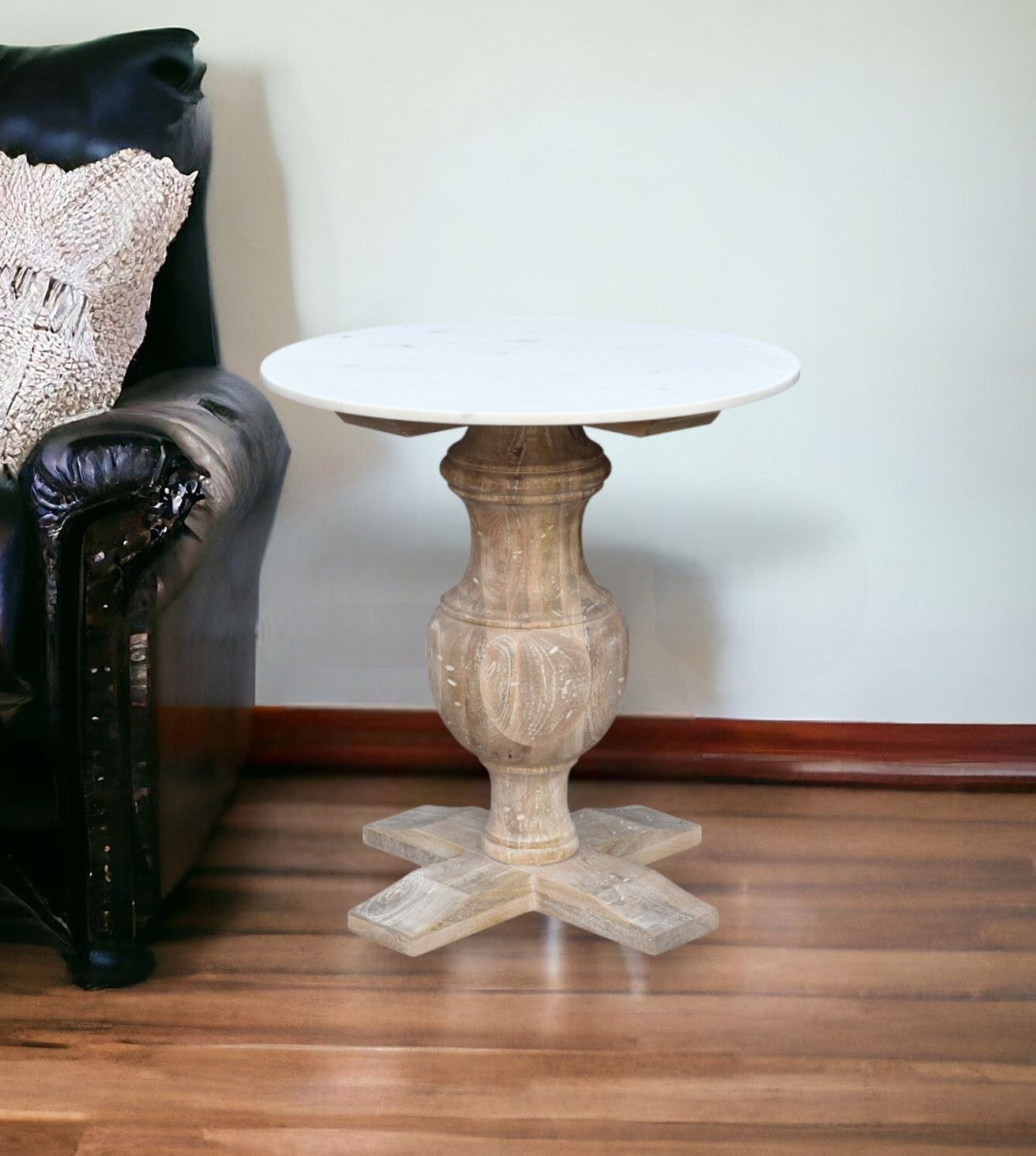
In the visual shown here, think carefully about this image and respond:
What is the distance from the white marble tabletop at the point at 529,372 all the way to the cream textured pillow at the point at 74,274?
247mm

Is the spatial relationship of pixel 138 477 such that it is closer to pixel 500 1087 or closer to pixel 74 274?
pixel 74 274

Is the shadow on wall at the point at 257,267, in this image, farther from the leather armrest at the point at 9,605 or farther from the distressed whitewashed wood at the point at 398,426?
the leather armrest at the point at 9,605

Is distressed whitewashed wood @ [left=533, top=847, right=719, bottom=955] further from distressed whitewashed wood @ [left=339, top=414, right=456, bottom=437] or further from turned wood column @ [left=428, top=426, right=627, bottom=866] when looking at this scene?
distressed whitewashed wood @ [left=339, top=414, right=456, bottom=437]

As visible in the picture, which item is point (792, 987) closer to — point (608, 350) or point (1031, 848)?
point (1031, 848)

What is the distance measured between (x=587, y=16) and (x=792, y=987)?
1268 millimetres

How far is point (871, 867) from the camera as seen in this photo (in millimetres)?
1735

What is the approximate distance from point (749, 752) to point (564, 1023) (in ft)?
2.34

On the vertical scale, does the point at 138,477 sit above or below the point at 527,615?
above

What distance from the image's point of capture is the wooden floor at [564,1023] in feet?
4.03

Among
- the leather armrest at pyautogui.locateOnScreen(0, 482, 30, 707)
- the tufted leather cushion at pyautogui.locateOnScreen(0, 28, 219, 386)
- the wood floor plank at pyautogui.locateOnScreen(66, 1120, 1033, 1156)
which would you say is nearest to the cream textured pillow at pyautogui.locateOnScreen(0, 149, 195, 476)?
the tufted leather cushion at pyautogui.locateOnScreen(0, 28, 219, 386)

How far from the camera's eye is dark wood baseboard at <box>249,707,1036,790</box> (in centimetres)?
199

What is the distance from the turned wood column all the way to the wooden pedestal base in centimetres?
14

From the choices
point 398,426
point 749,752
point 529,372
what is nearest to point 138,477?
point 398,426

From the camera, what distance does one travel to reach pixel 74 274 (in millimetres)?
1584
